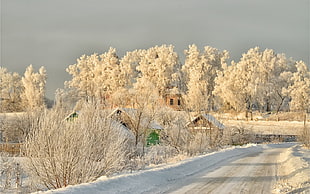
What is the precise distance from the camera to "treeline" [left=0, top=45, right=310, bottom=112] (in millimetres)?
88688

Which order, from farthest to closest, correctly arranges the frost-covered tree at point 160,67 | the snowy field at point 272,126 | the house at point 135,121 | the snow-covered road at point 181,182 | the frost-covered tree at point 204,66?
the frost-covered tree at point 204,66, the frost-covered tree at point 160,67, the snowy field at point 272,126, the house at point 135,121, the snow-covered road at point 181,182

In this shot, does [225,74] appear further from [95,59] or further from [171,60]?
[95,59]

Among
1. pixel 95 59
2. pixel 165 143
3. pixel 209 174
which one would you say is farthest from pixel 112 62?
pixel 209 174

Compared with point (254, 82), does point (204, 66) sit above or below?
above

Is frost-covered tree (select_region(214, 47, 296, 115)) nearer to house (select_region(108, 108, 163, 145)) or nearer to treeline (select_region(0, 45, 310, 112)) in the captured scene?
treeline (select_region(0, 45, 310, 112))

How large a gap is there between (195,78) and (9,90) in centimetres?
4572

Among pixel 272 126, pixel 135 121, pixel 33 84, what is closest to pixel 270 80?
pixel 272 126

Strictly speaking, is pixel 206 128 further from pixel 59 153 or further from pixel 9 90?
pixel 9 90

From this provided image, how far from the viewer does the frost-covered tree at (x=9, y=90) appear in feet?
316

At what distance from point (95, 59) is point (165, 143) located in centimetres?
6332

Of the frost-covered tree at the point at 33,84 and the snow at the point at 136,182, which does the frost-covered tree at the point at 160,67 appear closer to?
the frost-covered tree at the point at 33,84

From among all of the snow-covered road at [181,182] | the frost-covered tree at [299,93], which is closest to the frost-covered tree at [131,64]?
the frost-covered tree at [299,93]

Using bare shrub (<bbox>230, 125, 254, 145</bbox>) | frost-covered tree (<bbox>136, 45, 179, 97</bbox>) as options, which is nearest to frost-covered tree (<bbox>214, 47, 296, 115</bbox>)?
frost-covered tree (<bbox>136, 45, 179, 97</bbox>)

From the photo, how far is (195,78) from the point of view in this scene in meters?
91.9
